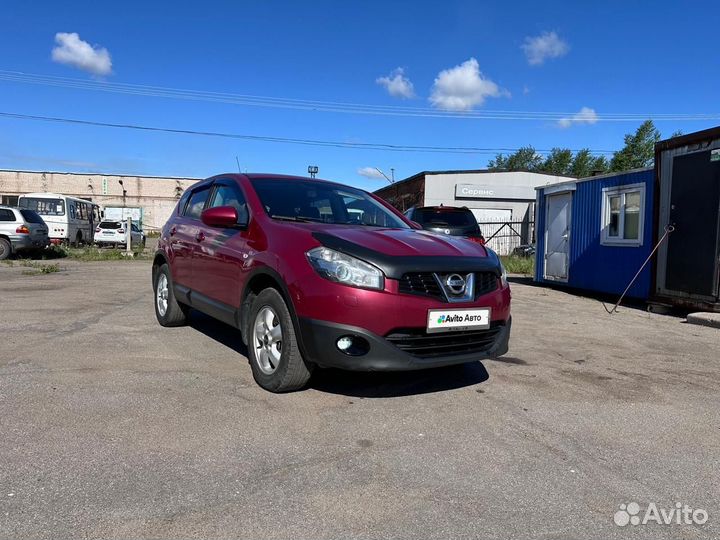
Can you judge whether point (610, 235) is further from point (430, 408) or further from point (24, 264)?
point (24, 264)

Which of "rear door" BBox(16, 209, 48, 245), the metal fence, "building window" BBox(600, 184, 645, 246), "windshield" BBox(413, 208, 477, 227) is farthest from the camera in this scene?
the metal fence

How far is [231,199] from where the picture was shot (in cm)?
502

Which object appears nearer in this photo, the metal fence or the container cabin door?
the container cabin door

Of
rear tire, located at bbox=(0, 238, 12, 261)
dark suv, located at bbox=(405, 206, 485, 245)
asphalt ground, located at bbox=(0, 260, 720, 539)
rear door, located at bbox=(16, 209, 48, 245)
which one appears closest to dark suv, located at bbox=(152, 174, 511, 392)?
asphalt ground, located at bbox=(0, 260, 720, 539)

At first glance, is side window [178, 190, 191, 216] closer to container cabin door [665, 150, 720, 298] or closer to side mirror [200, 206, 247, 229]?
side mirror [200, 206, 247, 229]

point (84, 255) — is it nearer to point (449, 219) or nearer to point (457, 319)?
point (449, 219)

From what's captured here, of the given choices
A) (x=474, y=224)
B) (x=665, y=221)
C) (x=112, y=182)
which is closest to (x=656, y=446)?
(x=665, y=221)

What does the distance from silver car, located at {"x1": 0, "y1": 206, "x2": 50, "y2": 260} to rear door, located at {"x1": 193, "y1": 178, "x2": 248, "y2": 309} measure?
1435 centimetres

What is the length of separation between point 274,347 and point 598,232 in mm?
9143

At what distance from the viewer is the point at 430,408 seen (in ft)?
12.5

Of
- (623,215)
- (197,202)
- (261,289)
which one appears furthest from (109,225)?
(261,289)

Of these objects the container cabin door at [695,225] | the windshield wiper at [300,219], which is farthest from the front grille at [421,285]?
the container cabin door at [695,225]

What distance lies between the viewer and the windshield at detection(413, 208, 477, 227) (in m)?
10.4

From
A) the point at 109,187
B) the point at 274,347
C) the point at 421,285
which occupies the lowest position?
the point at 274,347
